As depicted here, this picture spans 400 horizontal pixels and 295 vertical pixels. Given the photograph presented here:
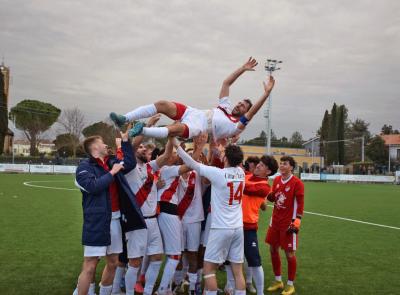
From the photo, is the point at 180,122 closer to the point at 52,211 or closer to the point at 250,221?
the point at 250,221

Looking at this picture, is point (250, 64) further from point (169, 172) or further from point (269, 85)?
point (169, 172)

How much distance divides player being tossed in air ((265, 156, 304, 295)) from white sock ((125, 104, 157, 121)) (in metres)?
2.66

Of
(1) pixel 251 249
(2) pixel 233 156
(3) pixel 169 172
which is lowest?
(1) pixel 251 249

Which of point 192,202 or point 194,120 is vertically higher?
point 194,120

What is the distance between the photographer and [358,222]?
15.6 meters

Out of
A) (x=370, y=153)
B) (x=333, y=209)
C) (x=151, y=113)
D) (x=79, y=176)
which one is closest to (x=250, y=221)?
(x=151, y=113)

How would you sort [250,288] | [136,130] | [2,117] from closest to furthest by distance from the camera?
[136,130], [250,288], [2,117]

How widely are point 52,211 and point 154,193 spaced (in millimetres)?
10465

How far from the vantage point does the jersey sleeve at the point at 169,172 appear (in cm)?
675

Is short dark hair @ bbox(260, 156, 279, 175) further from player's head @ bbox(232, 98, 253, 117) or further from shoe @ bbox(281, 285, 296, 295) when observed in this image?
shoe @ bbox(281, 285, 296, 295)

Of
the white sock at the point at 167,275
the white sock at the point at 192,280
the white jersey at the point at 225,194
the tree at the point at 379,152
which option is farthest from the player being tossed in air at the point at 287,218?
the tree at the point at 379,152

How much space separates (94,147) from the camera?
225 inches

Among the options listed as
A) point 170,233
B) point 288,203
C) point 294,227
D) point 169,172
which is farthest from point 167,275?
point 288,203

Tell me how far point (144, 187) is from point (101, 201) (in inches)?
42.5
